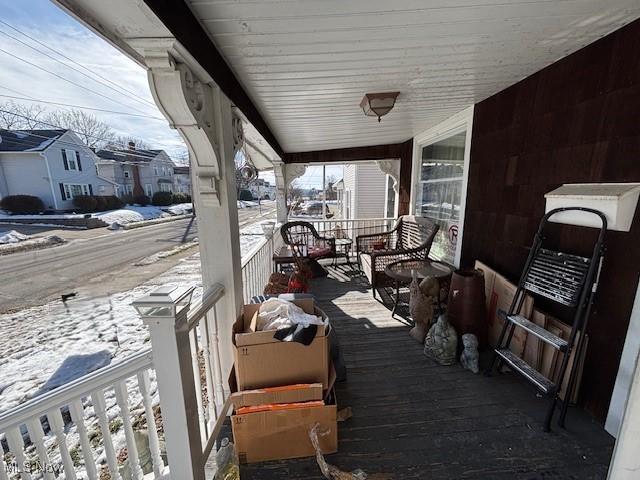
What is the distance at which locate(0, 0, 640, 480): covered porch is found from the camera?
1.09 metres

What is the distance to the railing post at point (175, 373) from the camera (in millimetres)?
1021

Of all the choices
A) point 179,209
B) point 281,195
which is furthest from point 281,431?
point 179,209

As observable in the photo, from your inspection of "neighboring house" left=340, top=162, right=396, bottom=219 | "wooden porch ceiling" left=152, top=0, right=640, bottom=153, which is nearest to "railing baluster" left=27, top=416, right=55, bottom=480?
"wooden porch ceiling" left=152, top=0, right=640, bottom=153

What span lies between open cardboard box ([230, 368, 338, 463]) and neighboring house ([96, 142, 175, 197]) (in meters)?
6.40

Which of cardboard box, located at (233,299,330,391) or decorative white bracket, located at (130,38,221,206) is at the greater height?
decorative white bracket, located at (130,38,221,206)

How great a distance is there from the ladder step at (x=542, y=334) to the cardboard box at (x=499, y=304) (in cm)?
9

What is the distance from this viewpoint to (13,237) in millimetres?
3691

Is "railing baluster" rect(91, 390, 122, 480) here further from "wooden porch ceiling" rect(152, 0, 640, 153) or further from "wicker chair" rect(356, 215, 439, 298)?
"wicker chair" rect(356, 215, 439, 298)

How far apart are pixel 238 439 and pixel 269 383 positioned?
30 centimetres

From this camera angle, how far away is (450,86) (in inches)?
83.2

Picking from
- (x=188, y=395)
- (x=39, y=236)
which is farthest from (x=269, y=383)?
(x=39, y=236)

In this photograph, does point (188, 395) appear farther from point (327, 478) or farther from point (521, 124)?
point (521, 124)

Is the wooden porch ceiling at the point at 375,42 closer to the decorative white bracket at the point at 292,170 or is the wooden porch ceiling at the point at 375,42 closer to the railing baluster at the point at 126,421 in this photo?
the railing baluster at the point at 126,421

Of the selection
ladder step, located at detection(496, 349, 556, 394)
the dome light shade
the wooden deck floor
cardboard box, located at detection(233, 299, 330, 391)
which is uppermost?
the dome light shade
